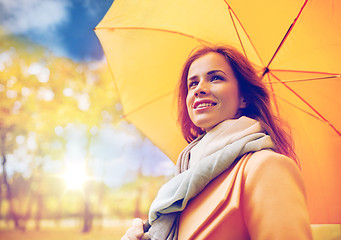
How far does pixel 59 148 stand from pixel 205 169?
22.4ft

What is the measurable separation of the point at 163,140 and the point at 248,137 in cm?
118

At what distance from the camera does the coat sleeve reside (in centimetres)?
70

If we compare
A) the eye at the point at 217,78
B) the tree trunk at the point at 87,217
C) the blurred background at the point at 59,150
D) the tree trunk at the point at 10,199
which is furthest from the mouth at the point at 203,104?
the tree trunk at the point at 10,199

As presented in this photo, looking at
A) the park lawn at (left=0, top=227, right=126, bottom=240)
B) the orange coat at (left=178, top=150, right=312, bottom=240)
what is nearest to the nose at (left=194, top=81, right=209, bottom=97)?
the orange coat at (left=178, top=150, right=312, bottom=240)

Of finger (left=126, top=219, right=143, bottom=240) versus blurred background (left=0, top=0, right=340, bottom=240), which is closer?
finger (left=126, top=219, right=143, bottom=240)

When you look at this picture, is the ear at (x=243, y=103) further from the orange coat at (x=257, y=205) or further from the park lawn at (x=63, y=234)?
the park lawn at (x=63, y=234)

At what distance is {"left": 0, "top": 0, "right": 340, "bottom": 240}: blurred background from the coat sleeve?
222 inches

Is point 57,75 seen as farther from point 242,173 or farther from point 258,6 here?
point 242,173

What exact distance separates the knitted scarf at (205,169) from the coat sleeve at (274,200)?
0.09 metres

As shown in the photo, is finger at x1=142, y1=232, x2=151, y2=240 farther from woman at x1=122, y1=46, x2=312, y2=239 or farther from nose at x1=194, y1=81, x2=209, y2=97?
nose at x1=194, y1=81, x2=209, y2=97

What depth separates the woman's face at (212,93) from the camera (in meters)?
1.17

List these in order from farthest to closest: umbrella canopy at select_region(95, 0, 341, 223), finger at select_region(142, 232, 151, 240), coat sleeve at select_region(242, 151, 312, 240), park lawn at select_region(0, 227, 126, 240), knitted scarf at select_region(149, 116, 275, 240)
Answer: park lawn at select_region(0, 227, 126, 240) < umbrella canopy at select_region(95, 0, 341, 223) < finger at select_region(142, 232, 151, 240) < knitted scarf at select_region(149, 116, 275, 240) < coat sleeve at select_region(242, 151, 312, 240)

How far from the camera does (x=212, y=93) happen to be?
46.8 inches

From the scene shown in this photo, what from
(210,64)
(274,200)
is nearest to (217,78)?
(210,64)
